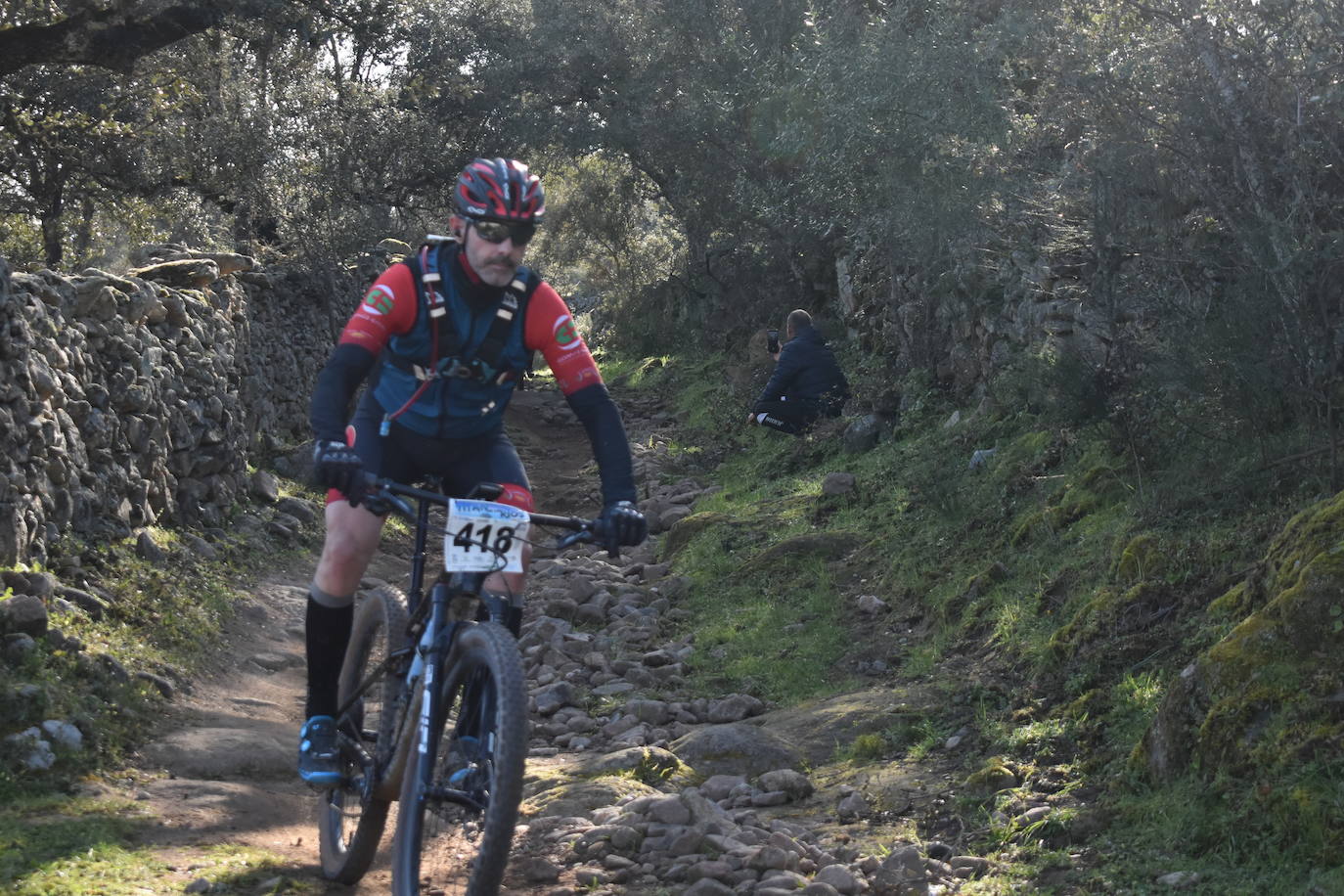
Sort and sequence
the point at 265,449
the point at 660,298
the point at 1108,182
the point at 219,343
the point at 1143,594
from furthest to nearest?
the point at 660,298 < the point at 265,449 < the point at 219,343 < the point at 1108,182 < the point at 1143,594

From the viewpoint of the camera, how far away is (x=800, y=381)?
14.4m

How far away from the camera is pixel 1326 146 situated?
6945 mm

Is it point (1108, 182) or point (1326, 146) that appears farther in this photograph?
point (1108, 182)

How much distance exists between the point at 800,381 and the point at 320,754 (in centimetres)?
1032

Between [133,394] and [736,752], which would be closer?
[736,752]

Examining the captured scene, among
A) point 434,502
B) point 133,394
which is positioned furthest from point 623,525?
point 133,394

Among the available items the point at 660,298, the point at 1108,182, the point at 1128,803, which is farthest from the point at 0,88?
the point at 660,298

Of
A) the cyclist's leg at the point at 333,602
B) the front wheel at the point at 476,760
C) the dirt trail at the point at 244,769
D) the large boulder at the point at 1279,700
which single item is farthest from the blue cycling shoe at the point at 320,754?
the large boulder at the point at 1279,700

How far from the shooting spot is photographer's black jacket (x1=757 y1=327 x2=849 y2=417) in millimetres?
14289

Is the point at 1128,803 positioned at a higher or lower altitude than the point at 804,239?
lower

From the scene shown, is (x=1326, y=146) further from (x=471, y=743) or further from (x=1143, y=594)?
(x=471, y=743)

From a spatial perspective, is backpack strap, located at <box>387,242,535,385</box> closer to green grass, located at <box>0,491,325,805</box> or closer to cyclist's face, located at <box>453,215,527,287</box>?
cyclist's face, located at <box>453,215,527,287</box>

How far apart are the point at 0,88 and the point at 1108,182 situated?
1129cm

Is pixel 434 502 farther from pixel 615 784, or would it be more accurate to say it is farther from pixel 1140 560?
pixel 1140 560
